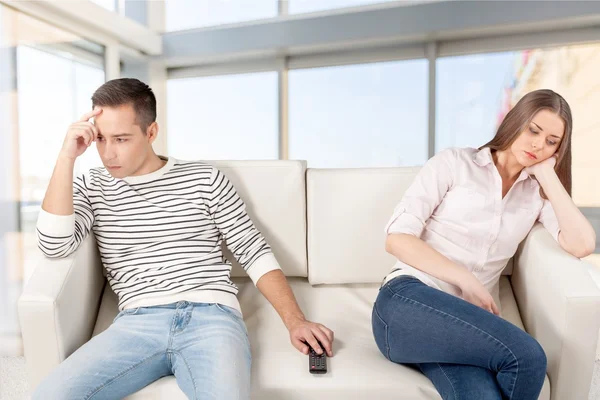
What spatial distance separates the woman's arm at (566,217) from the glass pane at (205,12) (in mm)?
3341

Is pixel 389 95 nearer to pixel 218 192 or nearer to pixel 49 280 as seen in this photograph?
pixel 218 192

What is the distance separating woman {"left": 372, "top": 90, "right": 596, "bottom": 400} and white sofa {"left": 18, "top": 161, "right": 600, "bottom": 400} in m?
0.07

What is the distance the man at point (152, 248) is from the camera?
1142 mm

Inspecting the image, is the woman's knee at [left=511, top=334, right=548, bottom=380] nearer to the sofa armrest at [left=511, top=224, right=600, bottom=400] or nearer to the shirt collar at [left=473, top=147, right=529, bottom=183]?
the sofa armrest at [left=511, top=224, right=600, bottom=400]

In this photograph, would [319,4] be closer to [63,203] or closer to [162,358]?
[63,203]

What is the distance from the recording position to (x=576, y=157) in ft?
10.6

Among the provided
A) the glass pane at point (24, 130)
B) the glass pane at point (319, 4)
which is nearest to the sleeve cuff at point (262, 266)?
the glass pane at point (24, 130)

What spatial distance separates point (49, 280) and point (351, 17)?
Result: 3.08 m

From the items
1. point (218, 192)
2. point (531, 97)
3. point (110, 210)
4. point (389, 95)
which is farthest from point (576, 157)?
point (110, 210)

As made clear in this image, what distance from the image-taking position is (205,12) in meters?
4.32

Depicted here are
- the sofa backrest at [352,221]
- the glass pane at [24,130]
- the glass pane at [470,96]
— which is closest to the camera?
the sofa backrest at [352,221]

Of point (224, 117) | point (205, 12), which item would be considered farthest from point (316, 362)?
point (205, 12)

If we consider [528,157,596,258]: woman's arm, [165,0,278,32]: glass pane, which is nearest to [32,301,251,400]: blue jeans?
[528,157,596,258]: woman's arm

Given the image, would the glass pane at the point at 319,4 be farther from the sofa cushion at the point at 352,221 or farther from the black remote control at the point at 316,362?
the black remote control at the point at 316,362
